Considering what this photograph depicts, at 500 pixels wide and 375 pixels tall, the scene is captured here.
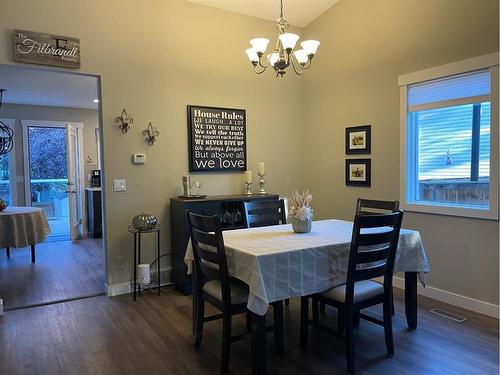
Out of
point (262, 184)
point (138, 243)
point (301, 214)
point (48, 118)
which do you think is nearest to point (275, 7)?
point (262, 184)

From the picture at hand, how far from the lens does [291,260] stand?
228 centimetres

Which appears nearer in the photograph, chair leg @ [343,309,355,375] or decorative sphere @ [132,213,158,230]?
chair leg @ [343,309,355,375]

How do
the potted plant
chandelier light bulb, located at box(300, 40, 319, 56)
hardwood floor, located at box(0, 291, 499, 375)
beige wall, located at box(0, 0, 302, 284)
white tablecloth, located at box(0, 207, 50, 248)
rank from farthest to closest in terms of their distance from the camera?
white tablecloth, located at box(0, 207, 50, 248)
beige wall, located at box(0, 0, 302, 284)
chandelier light bulb, located at box(300, 40, 319, 56)
the potted plant
hardwood floor, located at box(0, 291, 499, 375)

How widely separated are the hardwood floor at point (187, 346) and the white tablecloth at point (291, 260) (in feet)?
1.70

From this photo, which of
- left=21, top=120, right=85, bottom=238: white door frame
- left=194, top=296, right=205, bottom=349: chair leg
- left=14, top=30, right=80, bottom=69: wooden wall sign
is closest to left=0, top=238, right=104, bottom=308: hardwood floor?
left=21, top=120, right=85, bottom=238: white door frame

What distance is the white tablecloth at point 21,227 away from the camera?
4.86m

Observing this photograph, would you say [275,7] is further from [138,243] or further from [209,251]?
[209,251]

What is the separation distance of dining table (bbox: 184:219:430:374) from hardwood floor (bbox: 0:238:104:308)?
2.03 metres

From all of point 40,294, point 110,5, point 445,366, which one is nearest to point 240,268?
point 445,366

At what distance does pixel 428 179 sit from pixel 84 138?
257 inches

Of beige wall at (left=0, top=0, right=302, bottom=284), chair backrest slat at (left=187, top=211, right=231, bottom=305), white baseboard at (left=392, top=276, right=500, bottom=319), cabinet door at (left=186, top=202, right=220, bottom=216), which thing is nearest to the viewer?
chair backrest slat at (left=187, top=211, right=231, bottom=305)

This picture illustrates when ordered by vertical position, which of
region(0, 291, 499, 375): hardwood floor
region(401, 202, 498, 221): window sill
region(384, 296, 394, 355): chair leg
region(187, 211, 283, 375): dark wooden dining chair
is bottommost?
region(0, 291, 499, 375): hardwood floor

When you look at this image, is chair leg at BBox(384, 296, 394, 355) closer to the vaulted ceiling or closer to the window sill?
the window sill

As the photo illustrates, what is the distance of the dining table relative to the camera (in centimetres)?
219
